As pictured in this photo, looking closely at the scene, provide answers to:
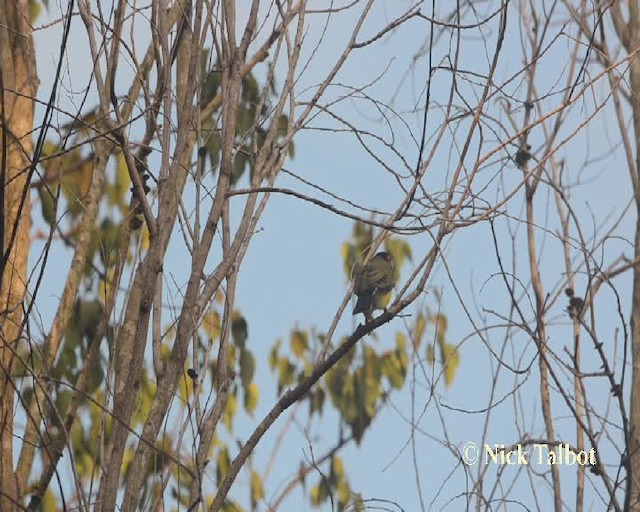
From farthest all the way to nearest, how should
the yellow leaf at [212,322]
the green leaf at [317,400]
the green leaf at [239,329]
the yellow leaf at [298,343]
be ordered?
the yellow leaf at [298,343]
the green leaf at [317,400]
the green leaf at [239,329]
the yellow leaf at [212,322]

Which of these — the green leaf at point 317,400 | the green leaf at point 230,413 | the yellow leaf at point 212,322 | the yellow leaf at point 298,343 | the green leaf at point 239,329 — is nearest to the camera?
the yellow leaf at point 212,322

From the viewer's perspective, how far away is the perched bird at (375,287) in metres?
5.09

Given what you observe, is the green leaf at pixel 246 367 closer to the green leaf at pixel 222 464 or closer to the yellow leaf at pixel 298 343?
the green leaf at pixel 222 464

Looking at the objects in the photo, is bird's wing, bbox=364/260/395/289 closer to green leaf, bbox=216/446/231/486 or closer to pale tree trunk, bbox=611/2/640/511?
green leaf, bbox=216/446/231/486

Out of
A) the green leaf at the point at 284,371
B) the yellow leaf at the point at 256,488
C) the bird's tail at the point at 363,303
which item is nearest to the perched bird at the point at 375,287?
the bird's tail at the point at 363,303

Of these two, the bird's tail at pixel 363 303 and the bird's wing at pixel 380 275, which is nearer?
the bird's wing at pixel 380 275

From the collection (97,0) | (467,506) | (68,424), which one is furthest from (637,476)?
(97,0)

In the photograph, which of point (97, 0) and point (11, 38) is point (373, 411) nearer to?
point (11, 38)

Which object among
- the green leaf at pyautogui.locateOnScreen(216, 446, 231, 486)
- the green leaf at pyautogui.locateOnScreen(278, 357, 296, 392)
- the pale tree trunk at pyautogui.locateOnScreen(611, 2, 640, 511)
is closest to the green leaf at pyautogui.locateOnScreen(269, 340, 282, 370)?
the green leaf at pyautogui.locateOnScreen(278, 357, 296, 392)

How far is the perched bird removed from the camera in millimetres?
5094

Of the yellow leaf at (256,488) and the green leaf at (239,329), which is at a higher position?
the green leaf at (239,329)

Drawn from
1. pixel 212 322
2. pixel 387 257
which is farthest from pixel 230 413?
pixel 212 322

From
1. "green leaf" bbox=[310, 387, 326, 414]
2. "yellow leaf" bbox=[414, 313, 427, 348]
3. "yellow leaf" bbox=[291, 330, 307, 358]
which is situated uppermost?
"yellow leaf" bbox=[291, 330, 307, 358]

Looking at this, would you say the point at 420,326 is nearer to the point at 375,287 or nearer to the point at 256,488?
the point at 375,287
